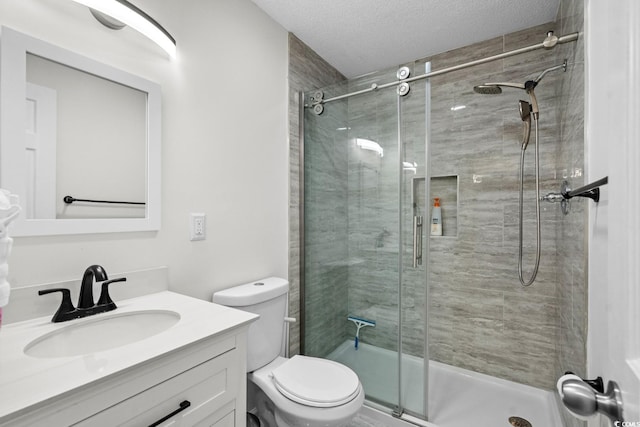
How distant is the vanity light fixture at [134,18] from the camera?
1.00 metres

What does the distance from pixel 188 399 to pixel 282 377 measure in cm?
64

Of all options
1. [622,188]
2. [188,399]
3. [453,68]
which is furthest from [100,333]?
[453,68]

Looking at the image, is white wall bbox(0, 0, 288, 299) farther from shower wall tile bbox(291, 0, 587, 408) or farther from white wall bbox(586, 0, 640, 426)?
white wall bbox(586, 0, 640, 426)

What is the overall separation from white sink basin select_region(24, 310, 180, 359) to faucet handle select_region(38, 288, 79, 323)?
3 cm

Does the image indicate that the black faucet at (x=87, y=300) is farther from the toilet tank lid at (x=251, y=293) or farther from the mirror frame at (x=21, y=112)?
the toilet tank lid at (x=251, y=293)

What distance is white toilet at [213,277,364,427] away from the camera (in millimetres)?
1212

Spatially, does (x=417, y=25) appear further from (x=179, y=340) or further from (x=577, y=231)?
(x=179, y=340)

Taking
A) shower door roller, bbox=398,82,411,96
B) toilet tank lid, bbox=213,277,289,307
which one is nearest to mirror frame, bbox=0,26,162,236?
toilet tank lid, bbox=213,277,289,307

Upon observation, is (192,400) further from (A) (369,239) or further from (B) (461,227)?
(B) (461,227)

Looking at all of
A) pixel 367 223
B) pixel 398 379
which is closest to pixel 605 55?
pixel 367 223

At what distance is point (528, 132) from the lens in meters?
1.77

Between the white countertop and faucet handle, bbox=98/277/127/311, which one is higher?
faucet handle, bbox=98/277/127/311

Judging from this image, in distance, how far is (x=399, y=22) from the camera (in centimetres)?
183

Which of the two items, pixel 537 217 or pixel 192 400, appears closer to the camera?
pixel 192 400
